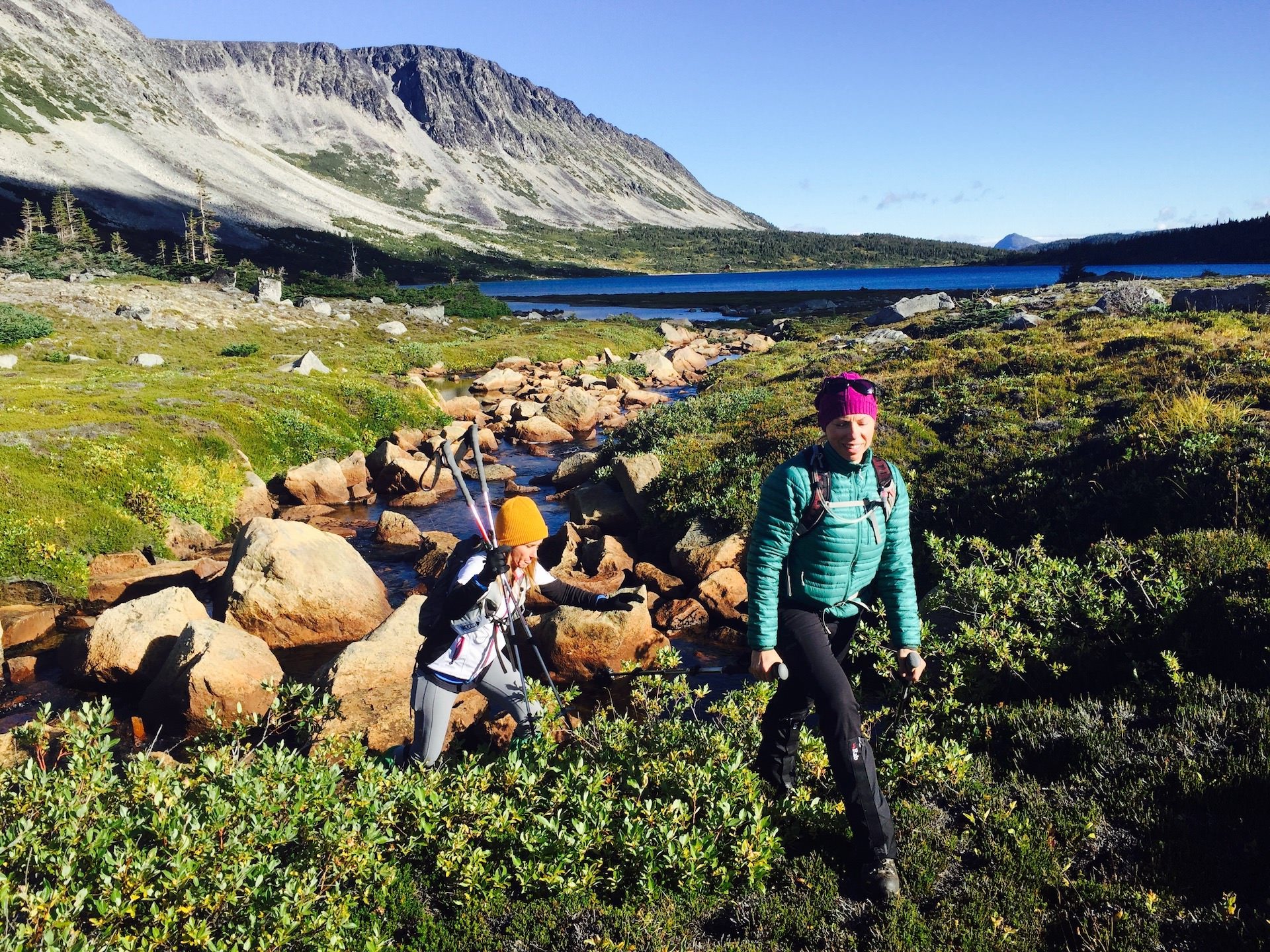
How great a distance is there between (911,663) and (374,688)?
7.04 meters

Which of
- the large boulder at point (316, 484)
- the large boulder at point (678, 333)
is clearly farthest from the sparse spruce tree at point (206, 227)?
the large boulder at point (316, 484)

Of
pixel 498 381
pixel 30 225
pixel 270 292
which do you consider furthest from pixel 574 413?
pixel 30 225

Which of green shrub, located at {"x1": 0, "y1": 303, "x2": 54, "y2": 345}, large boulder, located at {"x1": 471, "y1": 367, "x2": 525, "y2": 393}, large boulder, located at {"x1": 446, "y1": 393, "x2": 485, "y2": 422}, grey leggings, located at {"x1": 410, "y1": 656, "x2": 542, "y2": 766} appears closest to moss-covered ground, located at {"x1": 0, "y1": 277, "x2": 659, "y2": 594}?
green shrub, located at {"x1": 0, "y1": 303, "x2": 54, "y2": 345}

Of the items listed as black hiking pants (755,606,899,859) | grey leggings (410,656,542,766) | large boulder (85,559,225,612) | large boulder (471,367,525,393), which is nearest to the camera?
black hiking pants (755,606,899,859)

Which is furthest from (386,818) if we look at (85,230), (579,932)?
(85,230)

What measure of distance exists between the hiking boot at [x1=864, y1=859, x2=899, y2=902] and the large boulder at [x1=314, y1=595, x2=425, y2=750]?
19.7 ft

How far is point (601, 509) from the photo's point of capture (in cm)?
1773

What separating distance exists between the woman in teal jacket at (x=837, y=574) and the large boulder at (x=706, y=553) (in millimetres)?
7818

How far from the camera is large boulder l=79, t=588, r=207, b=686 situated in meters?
10.3

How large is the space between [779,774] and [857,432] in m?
2.87

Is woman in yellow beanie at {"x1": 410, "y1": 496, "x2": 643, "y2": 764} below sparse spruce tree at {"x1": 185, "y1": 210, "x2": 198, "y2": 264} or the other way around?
below

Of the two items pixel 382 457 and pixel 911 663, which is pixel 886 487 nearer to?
pixel 911 663

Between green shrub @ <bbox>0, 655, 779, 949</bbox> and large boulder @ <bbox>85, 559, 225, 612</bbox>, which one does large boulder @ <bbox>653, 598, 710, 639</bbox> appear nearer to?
green shrub @ <bbox>0, 655, 779, 949</bbox>

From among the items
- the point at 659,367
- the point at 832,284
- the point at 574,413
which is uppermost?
the point at 832,284
